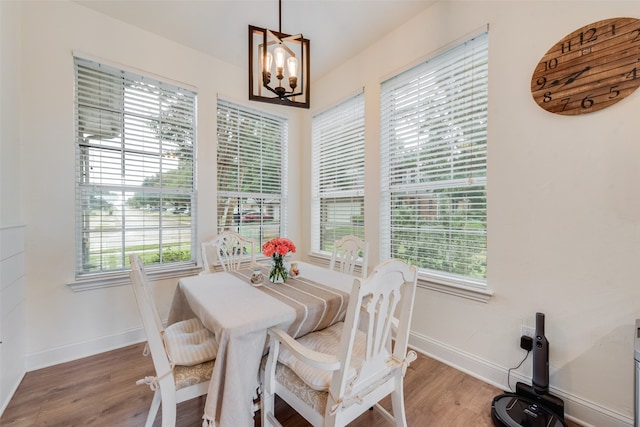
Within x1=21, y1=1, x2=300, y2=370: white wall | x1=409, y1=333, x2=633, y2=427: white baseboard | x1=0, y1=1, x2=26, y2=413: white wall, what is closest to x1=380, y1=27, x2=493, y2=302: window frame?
x1=409, y1=333, x2=633, y2=427: white baseboard

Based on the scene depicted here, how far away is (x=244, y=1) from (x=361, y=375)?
2.86 meters

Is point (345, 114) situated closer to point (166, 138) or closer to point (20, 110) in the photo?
point (166, 138)

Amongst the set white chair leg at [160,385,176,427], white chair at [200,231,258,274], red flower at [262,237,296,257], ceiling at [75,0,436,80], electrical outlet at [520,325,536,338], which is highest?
ceiling at [75,0,436,80]

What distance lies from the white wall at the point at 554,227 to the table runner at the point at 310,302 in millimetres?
1128

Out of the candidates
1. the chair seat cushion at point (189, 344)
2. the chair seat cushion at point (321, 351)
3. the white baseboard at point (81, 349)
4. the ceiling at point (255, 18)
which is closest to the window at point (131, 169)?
the ceiling at point (255, 18)

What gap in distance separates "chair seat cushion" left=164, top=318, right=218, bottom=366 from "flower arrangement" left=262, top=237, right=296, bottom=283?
0.55 meters

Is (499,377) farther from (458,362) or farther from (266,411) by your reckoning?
(266,411)

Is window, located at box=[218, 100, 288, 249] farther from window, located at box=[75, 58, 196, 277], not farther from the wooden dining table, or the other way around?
the wooden dining table

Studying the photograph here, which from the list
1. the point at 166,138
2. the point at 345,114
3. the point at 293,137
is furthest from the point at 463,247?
the point at 166,138

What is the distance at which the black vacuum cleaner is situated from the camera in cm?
148

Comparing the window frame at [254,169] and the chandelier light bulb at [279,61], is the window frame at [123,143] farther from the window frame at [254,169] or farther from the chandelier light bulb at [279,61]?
the chandelier light bulb at [279,61]

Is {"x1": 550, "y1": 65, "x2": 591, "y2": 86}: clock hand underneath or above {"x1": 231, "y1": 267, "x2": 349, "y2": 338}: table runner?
above

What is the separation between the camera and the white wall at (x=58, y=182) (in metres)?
2.02

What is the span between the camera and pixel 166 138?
2.66m
